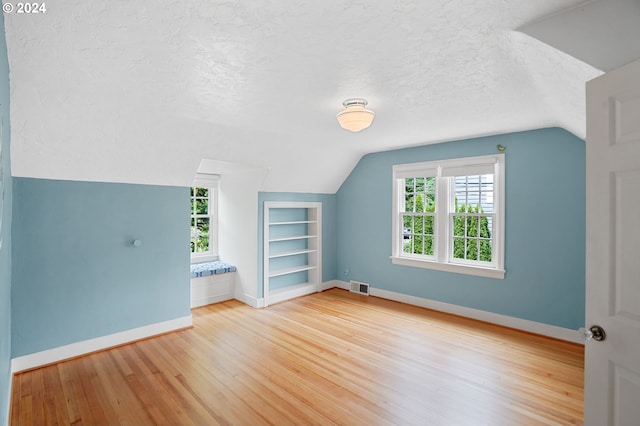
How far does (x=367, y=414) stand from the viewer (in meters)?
2.34

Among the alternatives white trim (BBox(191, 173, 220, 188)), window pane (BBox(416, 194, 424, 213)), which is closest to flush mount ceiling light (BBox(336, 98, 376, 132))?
window pane (BBox(416, 194, 424, 213))

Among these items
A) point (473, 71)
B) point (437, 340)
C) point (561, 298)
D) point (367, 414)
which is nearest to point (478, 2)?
point (473, 71)

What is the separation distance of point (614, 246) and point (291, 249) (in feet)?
15.6

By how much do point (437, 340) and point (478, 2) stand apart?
334 centimetres

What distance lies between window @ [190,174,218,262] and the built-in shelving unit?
1.09m

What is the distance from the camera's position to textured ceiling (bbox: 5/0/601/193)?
1578 millimetres

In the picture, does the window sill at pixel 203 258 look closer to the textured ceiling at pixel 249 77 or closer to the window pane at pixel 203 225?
the window pane at pixel 203 225

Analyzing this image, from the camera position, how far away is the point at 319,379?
2.82 meters

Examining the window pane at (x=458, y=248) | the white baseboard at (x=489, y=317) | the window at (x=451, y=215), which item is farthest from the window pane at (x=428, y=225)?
the white baseboard at (x=489, y=317)

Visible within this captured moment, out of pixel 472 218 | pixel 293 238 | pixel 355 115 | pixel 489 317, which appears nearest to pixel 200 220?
pixel 293 238

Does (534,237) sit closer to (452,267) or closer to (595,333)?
(452,267)

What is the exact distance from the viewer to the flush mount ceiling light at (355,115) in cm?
277

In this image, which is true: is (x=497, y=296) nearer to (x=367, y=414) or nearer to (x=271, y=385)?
(x=367, y=414)

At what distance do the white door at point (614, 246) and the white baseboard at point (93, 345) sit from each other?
4.06m
